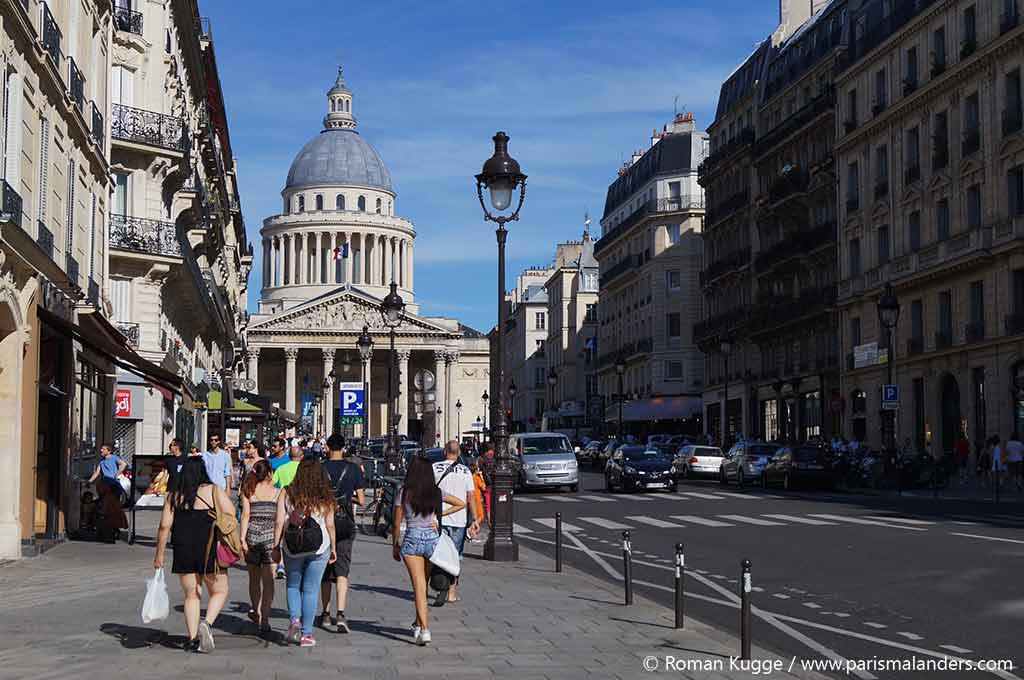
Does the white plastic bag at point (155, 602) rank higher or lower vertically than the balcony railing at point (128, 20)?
lower

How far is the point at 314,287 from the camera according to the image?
16550cm

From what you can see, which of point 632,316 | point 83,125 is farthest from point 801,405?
point 83,125

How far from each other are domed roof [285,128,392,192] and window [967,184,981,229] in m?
127

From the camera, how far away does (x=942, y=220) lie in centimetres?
4838

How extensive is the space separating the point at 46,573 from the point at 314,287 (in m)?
149

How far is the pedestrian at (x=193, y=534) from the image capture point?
36.8 feet

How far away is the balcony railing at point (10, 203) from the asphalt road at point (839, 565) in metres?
8.32

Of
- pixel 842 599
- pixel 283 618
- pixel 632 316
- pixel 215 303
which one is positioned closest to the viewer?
pixel 283 618

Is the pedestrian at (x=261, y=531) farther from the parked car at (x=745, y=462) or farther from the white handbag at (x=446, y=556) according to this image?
the parked car at (x=745, y=462)

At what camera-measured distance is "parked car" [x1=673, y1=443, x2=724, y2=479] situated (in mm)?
51469

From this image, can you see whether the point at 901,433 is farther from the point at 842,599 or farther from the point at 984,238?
the point at 842,599

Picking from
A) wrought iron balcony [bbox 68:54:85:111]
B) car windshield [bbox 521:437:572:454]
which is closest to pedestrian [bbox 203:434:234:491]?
wrought iron balcony [bbox 68:54:85:111]

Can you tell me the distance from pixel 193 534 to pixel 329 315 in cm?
13896

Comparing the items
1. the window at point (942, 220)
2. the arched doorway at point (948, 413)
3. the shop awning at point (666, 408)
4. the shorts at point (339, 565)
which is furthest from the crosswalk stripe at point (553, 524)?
the shop awning at point (666, 408)
